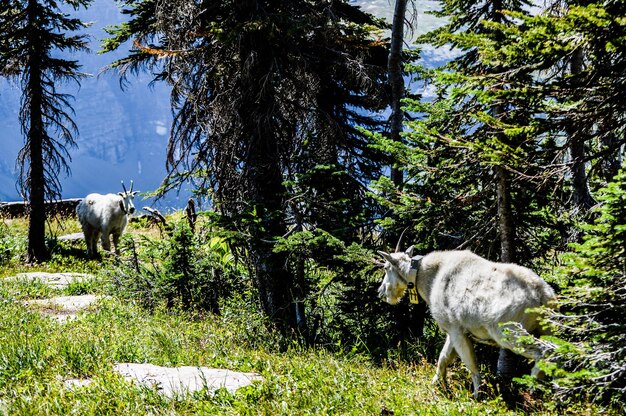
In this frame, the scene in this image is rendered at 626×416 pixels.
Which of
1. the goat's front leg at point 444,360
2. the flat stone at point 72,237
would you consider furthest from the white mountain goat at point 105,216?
the goat's front leg at point 444,360

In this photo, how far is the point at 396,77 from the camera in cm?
1059

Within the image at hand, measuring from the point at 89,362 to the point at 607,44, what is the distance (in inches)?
267

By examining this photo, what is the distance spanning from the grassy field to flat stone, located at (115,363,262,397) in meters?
0.17

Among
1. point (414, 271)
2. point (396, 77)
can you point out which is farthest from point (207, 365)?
point (396, 77)

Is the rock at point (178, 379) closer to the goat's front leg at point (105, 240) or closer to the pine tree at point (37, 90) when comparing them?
the goat's front leg at point (105, 240)

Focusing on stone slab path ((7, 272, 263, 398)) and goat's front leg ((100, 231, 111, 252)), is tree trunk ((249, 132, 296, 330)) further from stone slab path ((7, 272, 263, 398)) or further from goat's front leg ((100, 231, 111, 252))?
goat's front leg ((100, 231, 111, 252))

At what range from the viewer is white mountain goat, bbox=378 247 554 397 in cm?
600

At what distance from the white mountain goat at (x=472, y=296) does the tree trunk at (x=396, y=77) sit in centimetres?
308

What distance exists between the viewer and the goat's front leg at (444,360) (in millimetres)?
7008

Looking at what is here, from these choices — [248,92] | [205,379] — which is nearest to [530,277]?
[205,379]

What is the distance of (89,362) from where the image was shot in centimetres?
726

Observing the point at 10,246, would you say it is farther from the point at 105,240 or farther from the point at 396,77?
the point at 396,77

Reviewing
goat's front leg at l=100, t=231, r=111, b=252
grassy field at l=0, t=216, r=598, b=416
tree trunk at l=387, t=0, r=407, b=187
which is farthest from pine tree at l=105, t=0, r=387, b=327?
goat's front leg at l=100, t=231, r=111, b=252

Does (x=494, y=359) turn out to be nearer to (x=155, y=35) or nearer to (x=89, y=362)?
(x=89, y=362)
